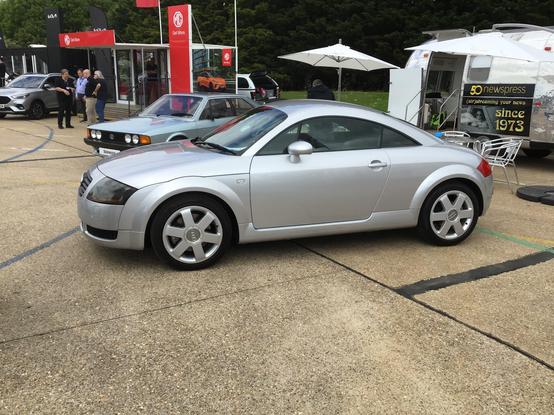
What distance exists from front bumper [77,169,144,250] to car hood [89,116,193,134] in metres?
4.05

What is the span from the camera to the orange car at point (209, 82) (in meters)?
17.7

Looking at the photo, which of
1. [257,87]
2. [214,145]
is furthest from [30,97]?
[214,145]

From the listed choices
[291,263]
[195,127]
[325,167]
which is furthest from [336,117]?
[195,127]

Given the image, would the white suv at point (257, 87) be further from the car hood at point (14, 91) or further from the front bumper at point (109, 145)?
the front bumper at point (109, 145)

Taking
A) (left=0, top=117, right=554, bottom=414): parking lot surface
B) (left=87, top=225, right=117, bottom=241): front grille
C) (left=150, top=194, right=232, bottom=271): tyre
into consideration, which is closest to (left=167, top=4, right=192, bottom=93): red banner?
(left=0, top=117, right=554, bottom=414): parking lot surface

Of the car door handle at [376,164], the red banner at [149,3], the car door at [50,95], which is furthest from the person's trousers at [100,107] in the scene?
the car door handle at [376,164]

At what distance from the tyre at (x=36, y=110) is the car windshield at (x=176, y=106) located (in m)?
10.8

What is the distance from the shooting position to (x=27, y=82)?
61.9 ft

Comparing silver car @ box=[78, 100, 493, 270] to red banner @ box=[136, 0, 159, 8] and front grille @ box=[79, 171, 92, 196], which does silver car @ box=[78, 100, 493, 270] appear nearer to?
front grille @ box=[79, 171, 92, 196]

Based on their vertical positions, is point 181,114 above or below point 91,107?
above

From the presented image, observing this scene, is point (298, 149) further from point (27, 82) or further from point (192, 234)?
point (27, 82)

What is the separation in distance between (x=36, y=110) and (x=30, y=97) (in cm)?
56

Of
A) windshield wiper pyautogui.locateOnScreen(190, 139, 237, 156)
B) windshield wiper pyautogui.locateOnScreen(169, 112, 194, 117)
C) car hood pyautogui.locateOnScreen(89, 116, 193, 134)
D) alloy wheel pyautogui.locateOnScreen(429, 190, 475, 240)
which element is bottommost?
alloy wheel pyautogui.locateOnScreen(429, 190, 475, 240)

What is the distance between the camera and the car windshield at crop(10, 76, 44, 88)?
1869 centimetres
